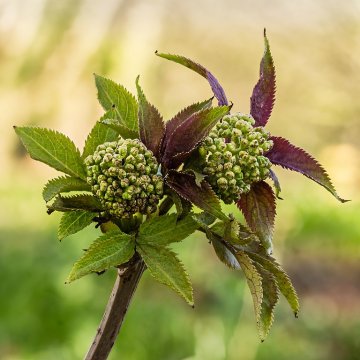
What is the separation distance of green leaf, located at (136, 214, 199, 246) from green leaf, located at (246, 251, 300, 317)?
0.05 metres

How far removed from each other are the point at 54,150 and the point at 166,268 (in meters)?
0.12

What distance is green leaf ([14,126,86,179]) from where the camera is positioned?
0.55m

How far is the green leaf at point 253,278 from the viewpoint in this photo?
52 cm

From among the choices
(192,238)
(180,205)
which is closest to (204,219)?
(180,205)

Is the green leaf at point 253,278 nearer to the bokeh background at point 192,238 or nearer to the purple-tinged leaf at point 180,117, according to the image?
the purple-tinged leaf at point 180,117

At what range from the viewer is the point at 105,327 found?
21.5 inches

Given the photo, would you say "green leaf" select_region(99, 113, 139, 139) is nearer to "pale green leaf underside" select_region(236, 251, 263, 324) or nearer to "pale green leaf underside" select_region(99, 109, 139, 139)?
"pale green leaf underside" select_region(99, 109, 139, 139)

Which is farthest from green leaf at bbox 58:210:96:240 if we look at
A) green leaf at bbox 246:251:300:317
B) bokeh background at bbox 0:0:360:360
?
bokeh background at bbox 0:0:360:360

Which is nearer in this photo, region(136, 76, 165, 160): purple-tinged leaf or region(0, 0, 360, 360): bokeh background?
region(136, 76, 165, 160): purple-tinged leaf

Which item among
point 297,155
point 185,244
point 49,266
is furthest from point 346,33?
point 297,155

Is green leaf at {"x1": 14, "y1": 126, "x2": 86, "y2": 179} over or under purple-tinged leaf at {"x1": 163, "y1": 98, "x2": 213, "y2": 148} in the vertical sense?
under

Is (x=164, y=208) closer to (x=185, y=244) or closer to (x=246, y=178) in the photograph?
(x=246, y=178)

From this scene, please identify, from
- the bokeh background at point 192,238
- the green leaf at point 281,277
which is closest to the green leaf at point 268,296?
the green leaf at point 281,277

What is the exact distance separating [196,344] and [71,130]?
14.6 ft
